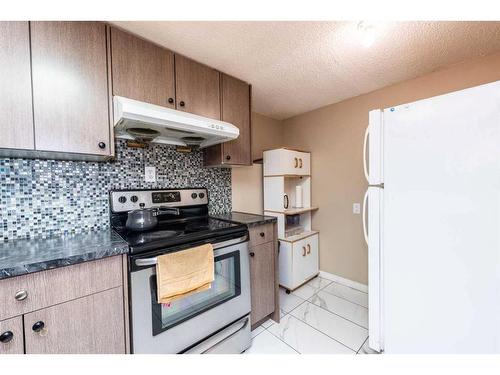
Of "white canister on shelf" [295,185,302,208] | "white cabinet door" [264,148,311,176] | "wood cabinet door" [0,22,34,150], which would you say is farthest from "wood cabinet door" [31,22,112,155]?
"white canister on shelf" [295,185,302,208]

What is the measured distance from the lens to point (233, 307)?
1374mm

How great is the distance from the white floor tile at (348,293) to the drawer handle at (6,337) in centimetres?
239

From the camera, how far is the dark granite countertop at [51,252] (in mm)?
760

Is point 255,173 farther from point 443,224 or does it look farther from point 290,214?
point 443,224

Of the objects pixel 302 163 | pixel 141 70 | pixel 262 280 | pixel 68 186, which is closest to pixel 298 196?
pixel 302 163

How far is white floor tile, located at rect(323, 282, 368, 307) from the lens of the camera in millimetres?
2071

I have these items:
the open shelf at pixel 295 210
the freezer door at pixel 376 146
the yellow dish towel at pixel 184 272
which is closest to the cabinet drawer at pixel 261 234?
the yellow dish towel at pixel 184 272

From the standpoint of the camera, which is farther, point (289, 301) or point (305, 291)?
point (305, 291)

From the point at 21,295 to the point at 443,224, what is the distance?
187cm

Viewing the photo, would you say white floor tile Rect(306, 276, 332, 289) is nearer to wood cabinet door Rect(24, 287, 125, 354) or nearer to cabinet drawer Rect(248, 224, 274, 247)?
cabinet drawer Rect(248, 224, 274, 247)

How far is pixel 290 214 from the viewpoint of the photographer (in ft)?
7.89

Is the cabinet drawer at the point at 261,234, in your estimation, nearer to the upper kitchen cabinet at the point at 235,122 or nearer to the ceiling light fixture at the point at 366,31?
the upper kitchen cabinet at the point at 235,122

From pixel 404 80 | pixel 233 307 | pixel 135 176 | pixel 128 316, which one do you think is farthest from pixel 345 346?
pixel 404 80

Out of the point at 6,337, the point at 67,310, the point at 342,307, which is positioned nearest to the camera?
the point at 6,337
